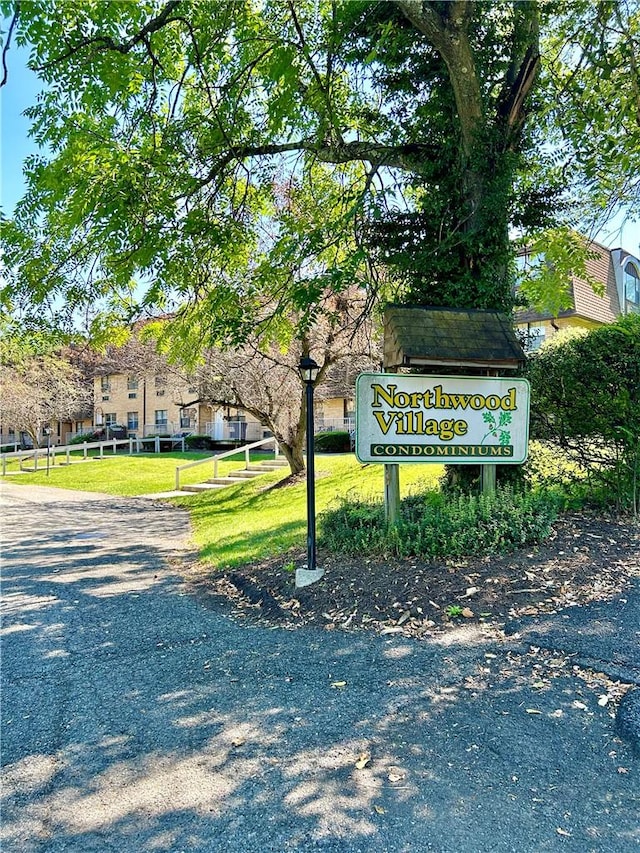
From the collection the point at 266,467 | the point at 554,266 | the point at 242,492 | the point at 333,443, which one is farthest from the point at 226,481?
the point at 554,266

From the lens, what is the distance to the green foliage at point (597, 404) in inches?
Answer: 264

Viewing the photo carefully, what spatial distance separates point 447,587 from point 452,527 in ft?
3.16

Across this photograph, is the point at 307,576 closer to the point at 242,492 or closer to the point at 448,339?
the point at 448,339

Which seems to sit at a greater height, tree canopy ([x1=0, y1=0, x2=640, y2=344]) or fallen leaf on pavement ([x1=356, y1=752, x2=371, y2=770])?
tree canopy ([x1=0, y1=0, x2=640, y2=344])

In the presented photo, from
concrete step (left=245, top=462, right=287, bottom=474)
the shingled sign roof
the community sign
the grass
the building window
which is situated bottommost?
the grass

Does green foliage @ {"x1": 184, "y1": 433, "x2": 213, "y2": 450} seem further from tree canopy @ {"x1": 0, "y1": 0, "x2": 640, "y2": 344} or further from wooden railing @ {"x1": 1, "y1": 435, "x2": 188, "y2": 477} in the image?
tree canopy @ {"x1": 0, "y1": 0, "x2": 640, "y2": 344}

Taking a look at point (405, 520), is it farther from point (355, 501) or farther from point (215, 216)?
point (215, 216)

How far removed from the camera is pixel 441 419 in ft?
20.8

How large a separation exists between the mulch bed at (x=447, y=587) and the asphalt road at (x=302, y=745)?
325 mm

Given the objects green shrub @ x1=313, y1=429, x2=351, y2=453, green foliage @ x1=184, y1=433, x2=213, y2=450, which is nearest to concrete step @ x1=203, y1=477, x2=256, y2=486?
green shrub @ x1=313, y1=429, x2=351, y2=453

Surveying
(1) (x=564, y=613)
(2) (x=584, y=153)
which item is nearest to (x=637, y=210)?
(2) (x=584, y=153)

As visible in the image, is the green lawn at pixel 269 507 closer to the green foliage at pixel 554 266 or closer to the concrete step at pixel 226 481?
the concrete step at pixel 226 481

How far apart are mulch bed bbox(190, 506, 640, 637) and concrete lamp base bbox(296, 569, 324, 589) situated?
0.07m

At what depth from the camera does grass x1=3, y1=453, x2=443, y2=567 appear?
8.55m
